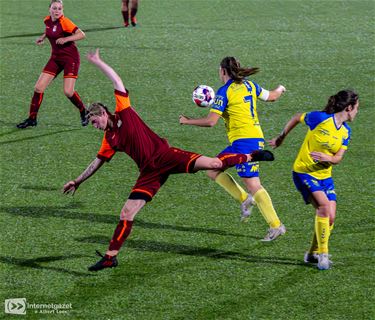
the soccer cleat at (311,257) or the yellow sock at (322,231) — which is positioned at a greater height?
the yellow sock at (322,231)

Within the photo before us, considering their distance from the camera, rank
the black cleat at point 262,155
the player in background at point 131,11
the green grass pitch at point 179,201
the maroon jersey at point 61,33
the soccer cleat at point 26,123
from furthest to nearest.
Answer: the player in background at point 131,11 → the soccer cleat at point 26,123 → the maroon jersey at point 61,33 → the black cleat at point 262,155 → the green grass pitch at point 179,201

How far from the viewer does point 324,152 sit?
10.1 metres

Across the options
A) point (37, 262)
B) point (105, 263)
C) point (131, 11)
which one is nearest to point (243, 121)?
point (105, 263)

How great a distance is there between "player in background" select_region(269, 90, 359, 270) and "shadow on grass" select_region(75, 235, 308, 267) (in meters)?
0.58

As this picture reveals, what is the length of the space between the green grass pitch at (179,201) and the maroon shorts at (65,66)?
999 millimetres

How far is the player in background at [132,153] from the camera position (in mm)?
10062

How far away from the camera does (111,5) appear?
3009 centimetres

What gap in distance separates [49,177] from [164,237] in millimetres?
3256

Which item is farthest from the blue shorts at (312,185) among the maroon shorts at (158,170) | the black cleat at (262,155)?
the maroon shorts at (158,170)

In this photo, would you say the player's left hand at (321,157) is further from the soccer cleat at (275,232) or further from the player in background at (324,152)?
the soccer cleat at (275,232)

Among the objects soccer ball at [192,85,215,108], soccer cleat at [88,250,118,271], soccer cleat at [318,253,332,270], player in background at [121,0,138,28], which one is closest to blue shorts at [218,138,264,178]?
soccer ball at [192,85,215,108]

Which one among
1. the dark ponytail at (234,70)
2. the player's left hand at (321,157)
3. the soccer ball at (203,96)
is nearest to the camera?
the player's left hand at (321,157)

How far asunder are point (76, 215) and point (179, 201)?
1496 millimetres

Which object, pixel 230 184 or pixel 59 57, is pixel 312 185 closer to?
pixel 230 184
